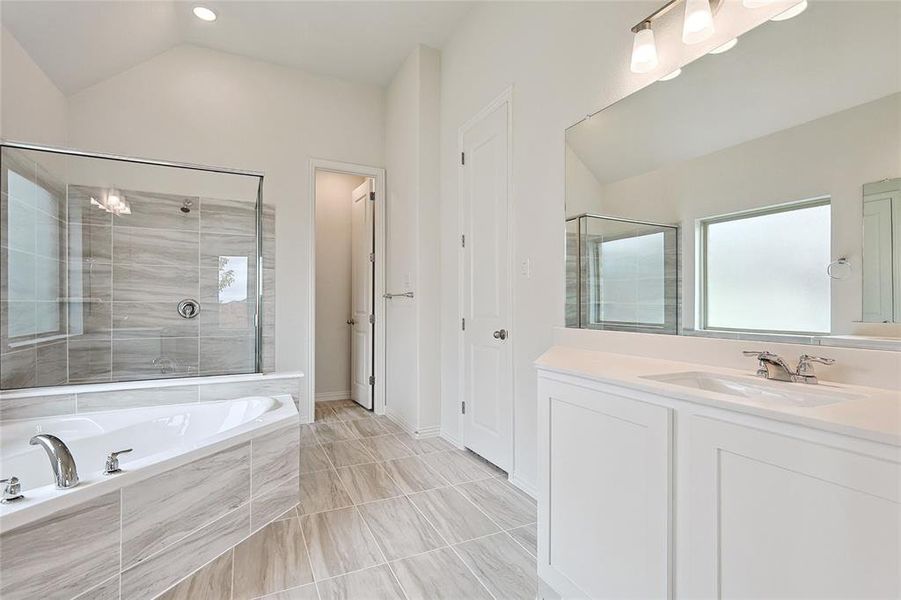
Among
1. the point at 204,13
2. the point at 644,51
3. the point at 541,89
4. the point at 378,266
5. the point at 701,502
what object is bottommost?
the point at 701,502

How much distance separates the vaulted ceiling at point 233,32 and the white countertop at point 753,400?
8.97 feet

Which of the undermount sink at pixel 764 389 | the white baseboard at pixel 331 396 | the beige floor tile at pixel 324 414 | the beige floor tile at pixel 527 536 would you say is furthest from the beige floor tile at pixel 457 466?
the white baseboard at pixel 331 396

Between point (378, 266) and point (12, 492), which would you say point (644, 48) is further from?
point (378, 266)

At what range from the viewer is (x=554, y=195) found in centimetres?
214

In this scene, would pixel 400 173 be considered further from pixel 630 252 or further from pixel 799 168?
pixel 799 168

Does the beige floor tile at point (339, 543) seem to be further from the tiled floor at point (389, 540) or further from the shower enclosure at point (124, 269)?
the shower enclosure at point (124, 269)

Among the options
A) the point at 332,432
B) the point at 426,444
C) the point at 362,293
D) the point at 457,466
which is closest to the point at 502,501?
the point at 457,466

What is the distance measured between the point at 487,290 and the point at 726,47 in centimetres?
171

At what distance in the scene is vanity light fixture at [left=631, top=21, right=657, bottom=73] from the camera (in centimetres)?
157

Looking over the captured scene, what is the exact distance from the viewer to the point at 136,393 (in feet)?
8.05

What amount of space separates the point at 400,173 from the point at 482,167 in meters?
1.15

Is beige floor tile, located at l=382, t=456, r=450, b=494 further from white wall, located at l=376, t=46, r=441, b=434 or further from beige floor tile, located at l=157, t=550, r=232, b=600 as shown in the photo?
beige floor tile, located at l=157, t=550, r=232, b=600

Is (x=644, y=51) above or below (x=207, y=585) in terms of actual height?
above

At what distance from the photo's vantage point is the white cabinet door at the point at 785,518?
70 centimetres
